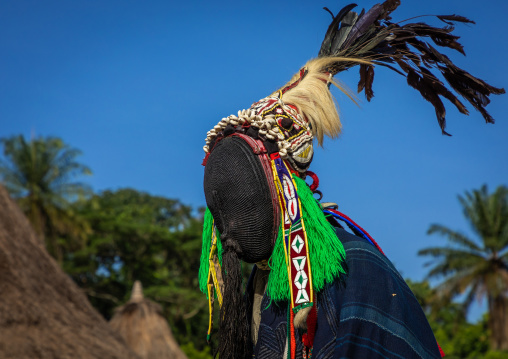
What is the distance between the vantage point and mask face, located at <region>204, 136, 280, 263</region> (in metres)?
2.32

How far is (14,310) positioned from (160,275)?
22812 mm

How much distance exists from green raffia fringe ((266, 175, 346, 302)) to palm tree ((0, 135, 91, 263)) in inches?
933

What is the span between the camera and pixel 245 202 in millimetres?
2322

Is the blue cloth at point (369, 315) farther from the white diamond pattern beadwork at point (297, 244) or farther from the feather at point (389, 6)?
the feather at point (389, 6)

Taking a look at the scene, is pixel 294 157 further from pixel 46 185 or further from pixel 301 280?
pixel 46 185

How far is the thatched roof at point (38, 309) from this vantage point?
6.73 m

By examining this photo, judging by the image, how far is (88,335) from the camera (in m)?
7.74

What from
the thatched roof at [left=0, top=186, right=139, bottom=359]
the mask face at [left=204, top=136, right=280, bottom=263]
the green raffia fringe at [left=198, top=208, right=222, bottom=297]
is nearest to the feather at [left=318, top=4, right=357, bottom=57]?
the mask face at [left=204, top=136, right=280, bottom=263]

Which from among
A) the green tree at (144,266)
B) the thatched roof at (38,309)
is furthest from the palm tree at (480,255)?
the thatched roof at (38,309)

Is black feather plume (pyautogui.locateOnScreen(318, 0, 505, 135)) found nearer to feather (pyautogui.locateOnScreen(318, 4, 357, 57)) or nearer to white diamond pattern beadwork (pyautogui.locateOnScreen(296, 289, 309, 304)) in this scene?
feather (pyautogui.locateOnScreen(318, 4, 357, 57))

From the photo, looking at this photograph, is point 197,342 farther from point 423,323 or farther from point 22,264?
point 423,323

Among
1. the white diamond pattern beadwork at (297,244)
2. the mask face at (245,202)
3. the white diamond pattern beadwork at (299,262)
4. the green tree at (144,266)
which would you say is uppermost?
the green tree at (144,266)

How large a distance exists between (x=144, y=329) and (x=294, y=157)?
13784mm

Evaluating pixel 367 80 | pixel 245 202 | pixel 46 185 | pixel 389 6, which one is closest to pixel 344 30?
pixel 389 6
